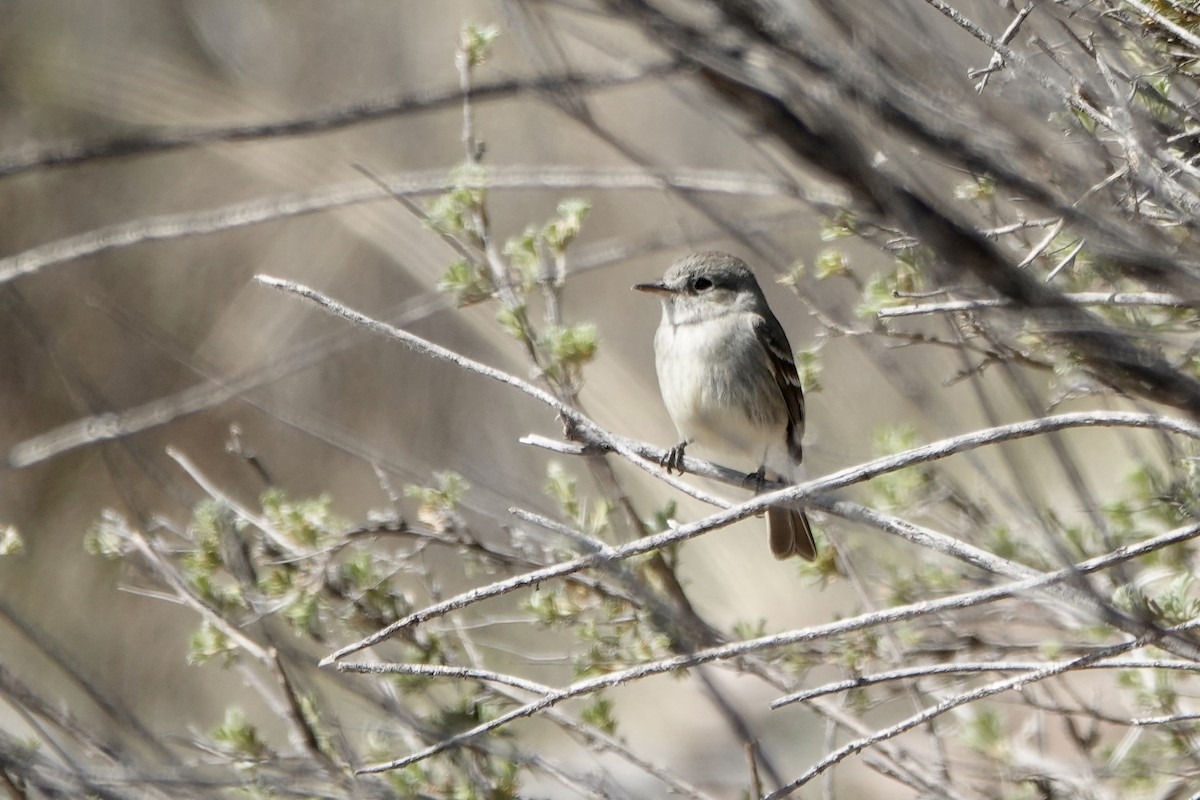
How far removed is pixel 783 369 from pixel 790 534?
2.43 ft

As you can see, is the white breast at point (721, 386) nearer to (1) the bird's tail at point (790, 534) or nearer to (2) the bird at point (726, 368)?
(2) the bird at point (726, 368)

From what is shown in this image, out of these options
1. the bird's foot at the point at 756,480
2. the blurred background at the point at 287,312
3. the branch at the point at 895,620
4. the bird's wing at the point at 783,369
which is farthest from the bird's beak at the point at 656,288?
the blurred background at the point at 287,312

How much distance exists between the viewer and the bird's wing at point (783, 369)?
14.5ft

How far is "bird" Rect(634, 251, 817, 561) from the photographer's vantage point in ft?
13.8

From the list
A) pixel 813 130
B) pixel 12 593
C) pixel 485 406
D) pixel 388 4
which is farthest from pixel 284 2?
pixel 813 130

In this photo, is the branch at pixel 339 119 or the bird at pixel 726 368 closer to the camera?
the branch at pixel 339 119

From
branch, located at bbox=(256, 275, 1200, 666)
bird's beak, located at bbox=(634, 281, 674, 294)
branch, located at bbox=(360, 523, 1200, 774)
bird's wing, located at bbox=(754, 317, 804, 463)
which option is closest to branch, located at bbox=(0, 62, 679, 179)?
branch, located at bbox=(256, 275, 1200, 666)

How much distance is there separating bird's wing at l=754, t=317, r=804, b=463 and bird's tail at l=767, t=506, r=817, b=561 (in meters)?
0.41

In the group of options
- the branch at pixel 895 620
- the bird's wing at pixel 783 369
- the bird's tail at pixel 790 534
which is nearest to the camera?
the branch at pixel 895 620

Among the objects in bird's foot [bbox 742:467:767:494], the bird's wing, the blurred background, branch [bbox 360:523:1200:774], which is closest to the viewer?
branch [bbox 360:523:1200:774]

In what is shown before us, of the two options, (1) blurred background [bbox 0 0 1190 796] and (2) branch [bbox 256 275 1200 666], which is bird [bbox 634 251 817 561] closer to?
(2) branch [bbox 256 275 1200 666]

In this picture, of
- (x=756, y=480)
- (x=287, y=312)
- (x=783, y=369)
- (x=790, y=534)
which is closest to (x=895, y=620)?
(x=756, y=480)

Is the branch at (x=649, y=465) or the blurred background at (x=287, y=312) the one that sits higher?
the blurred background at (x=287, y=312)

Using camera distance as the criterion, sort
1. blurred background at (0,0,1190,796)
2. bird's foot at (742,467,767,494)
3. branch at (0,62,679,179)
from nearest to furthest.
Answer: branch at (0,62,679,179)
bird's foot at (742,467,767,494)
blurred background at (0,0,1190,796)
